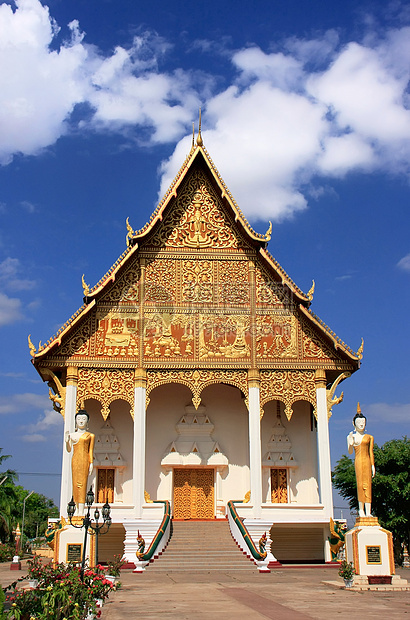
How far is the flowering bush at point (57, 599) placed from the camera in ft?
21.9

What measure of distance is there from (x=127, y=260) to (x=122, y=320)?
5.74 feet

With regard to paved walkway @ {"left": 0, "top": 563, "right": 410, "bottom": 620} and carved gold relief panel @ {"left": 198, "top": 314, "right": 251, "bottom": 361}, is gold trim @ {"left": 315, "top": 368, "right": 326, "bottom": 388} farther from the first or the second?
paved walkway @ {"left": 0, "top": 563, "right": 410, "bottom": 620}

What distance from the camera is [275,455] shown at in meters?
19.4

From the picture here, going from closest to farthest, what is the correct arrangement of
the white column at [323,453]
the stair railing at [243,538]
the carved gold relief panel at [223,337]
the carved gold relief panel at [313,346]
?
the stair railing at [243,538] < the white column at [323,453] < the carved gold relief panel at [223,337] < the carved gold relief panel at [313,346]

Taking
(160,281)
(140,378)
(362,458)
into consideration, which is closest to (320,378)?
(362,458)

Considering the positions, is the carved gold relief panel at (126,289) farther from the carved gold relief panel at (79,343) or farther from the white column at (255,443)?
the white column at (255,443)

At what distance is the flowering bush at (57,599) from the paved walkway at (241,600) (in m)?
1.45

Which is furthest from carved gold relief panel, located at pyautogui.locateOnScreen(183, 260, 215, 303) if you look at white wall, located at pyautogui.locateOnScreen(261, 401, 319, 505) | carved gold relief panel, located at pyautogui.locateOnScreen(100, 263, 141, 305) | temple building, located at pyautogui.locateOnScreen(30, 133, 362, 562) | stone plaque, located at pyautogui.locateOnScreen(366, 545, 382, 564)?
stone plaque, located at pyautogui.locateOnScreen(366, 545, 382, 564)

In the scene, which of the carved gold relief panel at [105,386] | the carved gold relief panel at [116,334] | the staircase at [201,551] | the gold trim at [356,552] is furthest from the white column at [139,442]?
the gold trim at [356,552]

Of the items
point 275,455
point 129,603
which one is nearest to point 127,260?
point 275,455

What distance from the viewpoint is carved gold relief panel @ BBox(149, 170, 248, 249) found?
62.5 ft

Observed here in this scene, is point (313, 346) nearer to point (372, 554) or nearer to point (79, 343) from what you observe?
point (79, 343)

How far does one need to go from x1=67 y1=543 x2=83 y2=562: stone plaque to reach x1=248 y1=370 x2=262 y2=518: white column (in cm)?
634

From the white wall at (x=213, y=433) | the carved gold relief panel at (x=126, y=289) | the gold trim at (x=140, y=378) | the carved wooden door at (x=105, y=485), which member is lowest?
the carved wooden door at (x=105, y=485)
